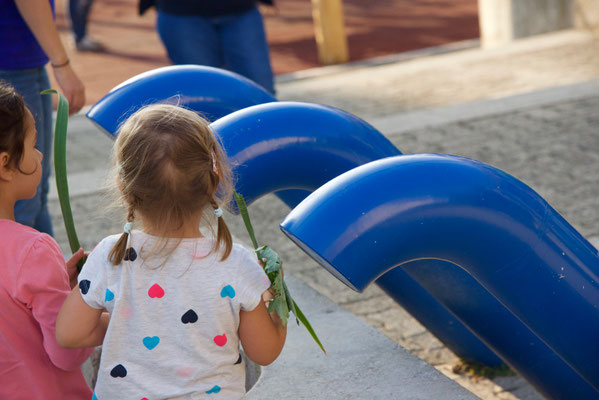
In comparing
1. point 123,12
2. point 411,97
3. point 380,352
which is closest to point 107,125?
point 380,352

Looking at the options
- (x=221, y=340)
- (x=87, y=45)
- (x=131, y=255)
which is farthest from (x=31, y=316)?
(x=87, y=45)

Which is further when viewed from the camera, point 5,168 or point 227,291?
point 5,168

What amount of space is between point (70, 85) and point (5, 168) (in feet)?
3.54

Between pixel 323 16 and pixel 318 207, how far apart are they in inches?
290

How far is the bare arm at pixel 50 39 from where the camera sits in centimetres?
249

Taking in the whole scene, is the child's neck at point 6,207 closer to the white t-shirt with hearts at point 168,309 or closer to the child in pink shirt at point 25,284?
the child in pink shirt at point 25,284

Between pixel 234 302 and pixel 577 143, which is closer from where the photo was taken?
pixel 234 302

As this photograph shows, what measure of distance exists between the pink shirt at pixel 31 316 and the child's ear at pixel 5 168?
95 mm

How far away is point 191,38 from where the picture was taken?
12.4ft

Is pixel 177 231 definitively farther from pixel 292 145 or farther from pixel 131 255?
pixel 292 145

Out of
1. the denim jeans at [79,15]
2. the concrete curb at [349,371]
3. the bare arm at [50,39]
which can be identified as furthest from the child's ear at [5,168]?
the denim jeans at [79,15]

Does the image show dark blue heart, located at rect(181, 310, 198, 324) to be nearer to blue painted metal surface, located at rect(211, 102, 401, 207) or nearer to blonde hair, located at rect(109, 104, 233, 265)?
blonde hair, located at rect(109, 104, 233, 265)

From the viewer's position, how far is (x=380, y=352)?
2.30 meters

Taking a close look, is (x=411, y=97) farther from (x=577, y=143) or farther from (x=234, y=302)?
(x=234, y=302)
